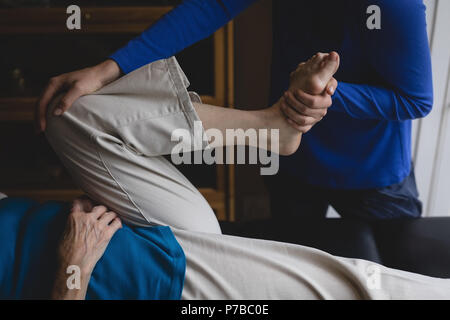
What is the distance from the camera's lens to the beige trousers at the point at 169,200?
0.75 metres

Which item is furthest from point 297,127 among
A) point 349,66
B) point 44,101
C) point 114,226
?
point 44,101

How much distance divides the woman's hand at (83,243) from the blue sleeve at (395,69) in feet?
1.78

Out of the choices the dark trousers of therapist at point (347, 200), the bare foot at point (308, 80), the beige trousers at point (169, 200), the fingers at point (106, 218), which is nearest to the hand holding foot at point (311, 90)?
the bare foot at point (308, 80)

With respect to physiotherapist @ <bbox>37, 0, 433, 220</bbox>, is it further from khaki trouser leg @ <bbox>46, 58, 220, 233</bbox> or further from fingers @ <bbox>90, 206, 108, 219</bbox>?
fingers @ <bbox>90, 206, 108, 219</bbox>

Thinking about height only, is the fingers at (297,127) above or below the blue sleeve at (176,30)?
below

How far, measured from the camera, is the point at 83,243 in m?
0.75

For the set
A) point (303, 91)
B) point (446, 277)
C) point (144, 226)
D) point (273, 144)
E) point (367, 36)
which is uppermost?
point (367, 36)

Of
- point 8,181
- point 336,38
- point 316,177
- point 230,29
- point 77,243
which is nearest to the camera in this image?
point 77,243

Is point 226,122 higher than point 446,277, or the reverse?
point 226,122

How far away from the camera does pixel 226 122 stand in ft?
2.76

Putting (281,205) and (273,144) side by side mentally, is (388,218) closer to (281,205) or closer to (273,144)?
(281,205)

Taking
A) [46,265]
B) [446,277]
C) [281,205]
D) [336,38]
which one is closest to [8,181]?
[46,265]

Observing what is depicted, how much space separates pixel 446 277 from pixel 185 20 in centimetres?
83

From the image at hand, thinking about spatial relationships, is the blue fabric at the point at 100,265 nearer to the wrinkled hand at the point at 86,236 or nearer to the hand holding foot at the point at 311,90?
the wrinkled hand at the point at 86,236
